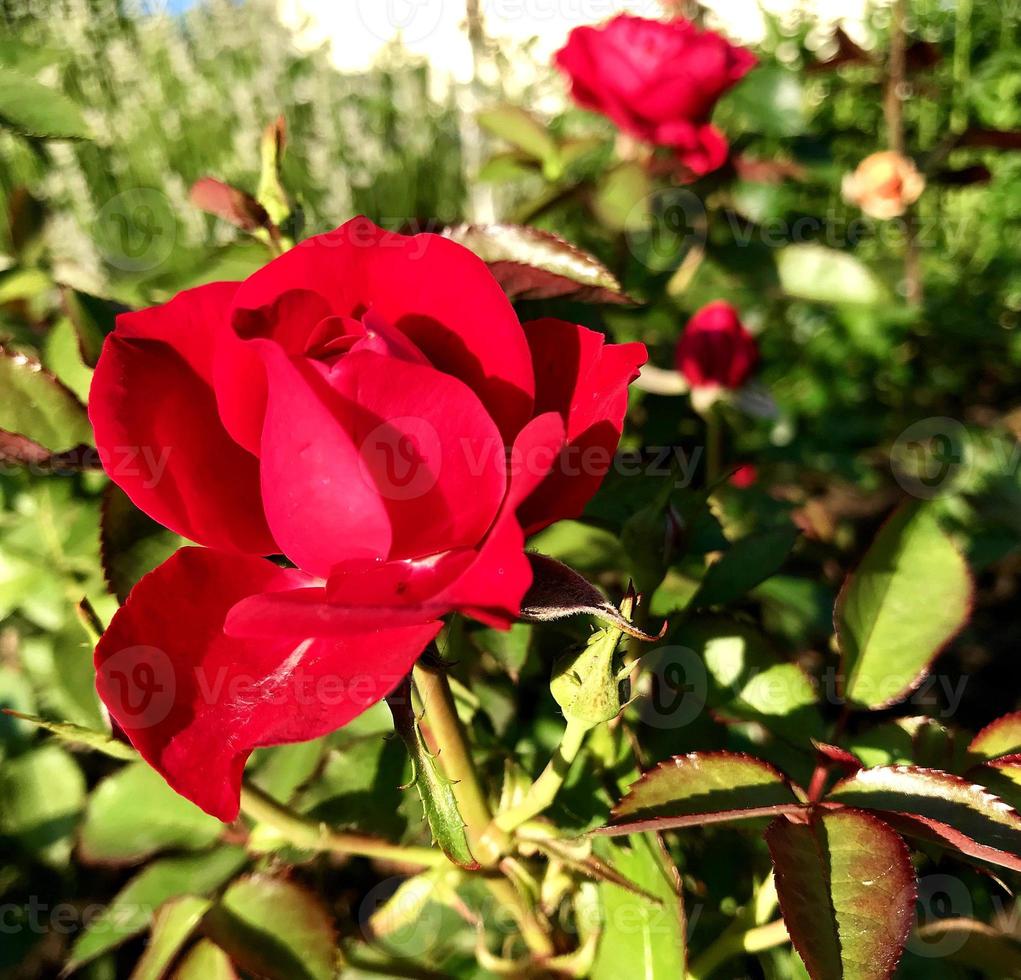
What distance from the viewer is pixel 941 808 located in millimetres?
412

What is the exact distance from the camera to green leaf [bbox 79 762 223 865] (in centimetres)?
57

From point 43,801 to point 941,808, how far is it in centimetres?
61

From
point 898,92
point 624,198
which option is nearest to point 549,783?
point 624,198

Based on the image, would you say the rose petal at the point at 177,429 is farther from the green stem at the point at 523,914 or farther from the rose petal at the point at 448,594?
the green stem at the point at 523,914

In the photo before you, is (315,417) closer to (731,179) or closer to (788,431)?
(731,179)

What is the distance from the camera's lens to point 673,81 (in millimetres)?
1054

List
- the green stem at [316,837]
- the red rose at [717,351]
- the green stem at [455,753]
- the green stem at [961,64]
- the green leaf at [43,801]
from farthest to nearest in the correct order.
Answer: the green stem at [961,64] < the red rose at [717,351] < the green leaf at [43,801] < the green stem at [316,837] < the green stem at [455,753]

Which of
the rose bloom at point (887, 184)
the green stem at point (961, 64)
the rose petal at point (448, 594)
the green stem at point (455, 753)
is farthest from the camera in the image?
the green stem at point (961, 64)

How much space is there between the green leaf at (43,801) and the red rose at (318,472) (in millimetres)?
413

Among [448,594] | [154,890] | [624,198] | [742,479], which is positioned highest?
[448,594]

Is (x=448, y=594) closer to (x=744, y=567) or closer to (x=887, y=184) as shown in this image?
(x=744, y=567)

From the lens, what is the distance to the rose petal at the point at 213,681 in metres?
0.31

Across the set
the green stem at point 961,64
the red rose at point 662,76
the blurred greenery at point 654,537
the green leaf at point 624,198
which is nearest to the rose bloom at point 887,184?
the blurred greenery at point 654,537

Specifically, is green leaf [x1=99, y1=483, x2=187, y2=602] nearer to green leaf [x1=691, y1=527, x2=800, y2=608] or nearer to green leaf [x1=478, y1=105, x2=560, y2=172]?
green leaf [x1=691, y1=527, x2=800, y2=608]
